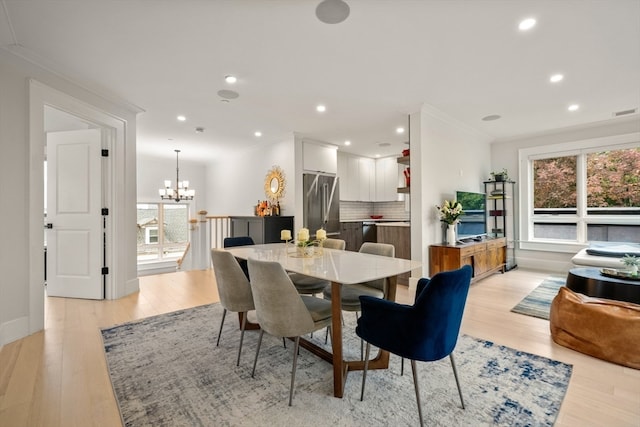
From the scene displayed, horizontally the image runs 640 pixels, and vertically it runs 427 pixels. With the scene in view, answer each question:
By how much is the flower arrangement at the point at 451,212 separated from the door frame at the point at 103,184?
4516 mm

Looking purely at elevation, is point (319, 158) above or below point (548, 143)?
below

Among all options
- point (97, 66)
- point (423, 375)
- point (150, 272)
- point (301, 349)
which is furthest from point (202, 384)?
point (150, 272)

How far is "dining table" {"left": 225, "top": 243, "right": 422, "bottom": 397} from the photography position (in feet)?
5.65

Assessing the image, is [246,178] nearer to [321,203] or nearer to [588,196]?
[321,203]

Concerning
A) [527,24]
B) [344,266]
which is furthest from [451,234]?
[344,266]

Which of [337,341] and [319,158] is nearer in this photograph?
[337,341]

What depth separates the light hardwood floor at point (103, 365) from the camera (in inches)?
65.1

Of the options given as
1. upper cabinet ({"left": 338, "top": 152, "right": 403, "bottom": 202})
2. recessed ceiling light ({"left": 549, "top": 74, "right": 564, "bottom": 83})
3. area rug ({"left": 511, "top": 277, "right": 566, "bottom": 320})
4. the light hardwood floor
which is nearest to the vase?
the light hardwood floor

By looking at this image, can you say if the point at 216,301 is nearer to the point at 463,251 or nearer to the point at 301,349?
the point at 301,349

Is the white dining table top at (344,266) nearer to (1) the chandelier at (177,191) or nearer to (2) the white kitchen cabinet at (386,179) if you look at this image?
(2) the white kitchen cabinet at (386,179)

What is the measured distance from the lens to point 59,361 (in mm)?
2262

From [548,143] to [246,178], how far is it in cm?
624

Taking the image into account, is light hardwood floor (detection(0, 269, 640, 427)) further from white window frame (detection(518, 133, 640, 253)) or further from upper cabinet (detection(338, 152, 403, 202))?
upper cabinet (detection(338, 152, 403, 202))

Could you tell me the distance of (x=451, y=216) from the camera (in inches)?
165
